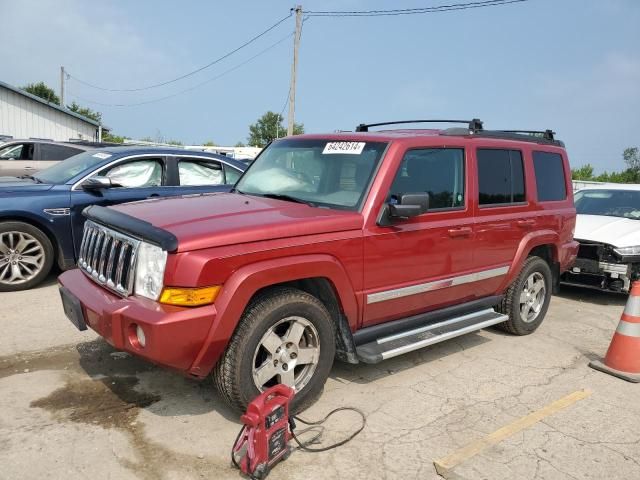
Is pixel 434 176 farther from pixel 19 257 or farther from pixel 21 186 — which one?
pixel 21 186

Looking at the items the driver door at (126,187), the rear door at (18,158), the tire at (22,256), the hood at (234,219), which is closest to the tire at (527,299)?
the hood at (234,219)

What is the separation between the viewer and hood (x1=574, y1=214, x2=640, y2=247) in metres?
6.70

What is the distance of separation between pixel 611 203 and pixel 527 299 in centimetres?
370

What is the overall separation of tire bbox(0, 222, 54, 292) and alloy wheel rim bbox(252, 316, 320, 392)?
3.87 metres

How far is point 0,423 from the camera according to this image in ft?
10.6

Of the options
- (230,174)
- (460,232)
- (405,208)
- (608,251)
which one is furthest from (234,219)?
(608,251)

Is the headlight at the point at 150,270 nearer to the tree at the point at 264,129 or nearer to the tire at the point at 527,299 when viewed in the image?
the tire at the point at 527,299

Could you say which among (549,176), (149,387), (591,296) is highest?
(549,176)

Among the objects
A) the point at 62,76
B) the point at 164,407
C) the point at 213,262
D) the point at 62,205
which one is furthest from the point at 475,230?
the point at 62,76

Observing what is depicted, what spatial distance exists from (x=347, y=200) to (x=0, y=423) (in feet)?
8.61

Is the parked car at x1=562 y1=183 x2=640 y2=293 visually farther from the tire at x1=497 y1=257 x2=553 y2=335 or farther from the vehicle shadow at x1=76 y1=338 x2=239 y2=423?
the vehicle shadow at x1=76 y1=338 x2=239 y2=423

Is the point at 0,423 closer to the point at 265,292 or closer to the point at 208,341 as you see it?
the point at 208,341

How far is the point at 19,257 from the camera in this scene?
5.96m

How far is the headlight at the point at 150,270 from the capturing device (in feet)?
9.82
